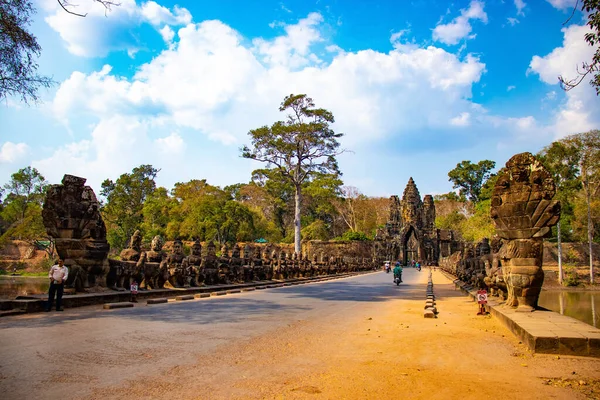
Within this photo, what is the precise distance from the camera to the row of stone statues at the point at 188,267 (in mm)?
11453

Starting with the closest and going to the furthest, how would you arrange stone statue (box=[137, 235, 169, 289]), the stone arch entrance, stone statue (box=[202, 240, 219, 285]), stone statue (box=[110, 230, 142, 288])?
1. stone statue (box=[110, 230, 142, 288])
2. stone statue (box=[137, 235, 169, 289])
3. stone statue (box=[202, 240, 219, 285])
4. the stone arch entrance

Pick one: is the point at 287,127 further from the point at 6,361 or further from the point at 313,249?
the point at 6,361

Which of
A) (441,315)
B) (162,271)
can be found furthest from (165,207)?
(441,315)

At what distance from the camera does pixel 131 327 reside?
6461 mm

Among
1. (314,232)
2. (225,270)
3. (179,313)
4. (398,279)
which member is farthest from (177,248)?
(314,232)

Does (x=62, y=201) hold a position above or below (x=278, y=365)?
above

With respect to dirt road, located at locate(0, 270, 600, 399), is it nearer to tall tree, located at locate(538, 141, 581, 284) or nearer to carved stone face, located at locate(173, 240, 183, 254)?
carved stone face, located at locate(173, 240, 183, 254)

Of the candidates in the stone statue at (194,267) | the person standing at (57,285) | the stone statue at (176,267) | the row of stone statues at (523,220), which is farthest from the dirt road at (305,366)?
the stone statue at (194,267)

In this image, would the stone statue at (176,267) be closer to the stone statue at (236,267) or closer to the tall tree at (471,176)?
the stone statue at (236,267)

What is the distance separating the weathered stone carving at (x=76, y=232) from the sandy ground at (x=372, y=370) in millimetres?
5792

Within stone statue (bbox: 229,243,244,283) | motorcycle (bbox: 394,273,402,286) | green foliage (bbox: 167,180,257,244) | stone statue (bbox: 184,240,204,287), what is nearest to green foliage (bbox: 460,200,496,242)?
motorcycle (bbox: 394,273,402,286)

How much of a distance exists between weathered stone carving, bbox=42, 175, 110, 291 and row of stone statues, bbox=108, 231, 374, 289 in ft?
1.98

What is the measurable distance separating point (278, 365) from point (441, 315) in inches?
210

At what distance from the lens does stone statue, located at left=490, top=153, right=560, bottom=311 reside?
739 cm
